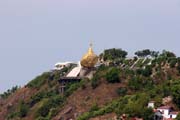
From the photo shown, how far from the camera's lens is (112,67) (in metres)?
103

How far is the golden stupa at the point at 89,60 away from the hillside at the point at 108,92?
2.68 feet

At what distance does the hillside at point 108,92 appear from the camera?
3430 inches

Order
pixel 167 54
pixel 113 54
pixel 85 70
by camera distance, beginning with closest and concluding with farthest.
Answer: pixel 167 54
pixel 85 70
pixel 113 54

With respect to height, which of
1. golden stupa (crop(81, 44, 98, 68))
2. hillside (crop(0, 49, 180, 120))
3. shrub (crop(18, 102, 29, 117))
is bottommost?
shrub (crop(18, 102, 29, 117))

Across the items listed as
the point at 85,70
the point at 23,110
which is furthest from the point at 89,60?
the point at 23,110

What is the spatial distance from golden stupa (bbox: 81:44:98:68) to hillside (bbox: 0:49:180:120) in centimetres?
82

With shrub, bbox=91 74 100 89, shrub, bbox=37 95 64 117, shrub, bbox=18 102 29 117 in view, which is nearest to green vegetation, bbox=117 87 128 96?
shrub, bbox=91 74 100 89

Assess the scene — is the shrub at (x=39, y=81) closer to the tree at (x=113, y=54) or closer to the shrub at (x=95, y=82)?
the tree at (x=113, y=54)

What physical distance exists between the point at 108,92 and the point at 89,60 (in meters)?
8.35

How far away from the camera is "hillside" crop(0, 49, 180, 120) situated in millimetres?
87125

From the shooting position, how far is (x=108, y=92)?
320 feet

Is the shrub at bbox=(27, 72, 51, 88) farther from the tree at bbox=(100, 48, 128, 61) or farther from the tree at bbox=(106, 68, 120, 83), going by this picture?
the tree at bbox=(106, 68, 120, 83)

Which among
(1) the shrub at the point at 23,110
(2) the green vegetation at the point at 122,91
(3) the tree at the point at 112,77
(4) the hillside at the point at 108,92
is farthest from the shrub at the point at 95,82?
(1) the shrub at the point at 23,110

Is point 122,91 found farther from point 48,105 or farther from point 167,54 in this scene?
point 167,54
